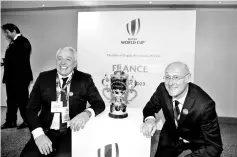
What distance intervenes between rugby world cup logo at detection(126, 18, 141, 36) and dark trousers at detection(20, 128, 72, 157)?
1.74m

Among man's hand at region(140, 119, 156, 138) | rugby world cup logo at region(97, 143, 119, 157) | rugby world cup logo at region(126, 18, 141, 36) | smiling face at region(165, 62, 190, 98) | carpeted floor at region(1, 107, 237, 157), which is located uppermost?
rugby world cup logo at region(126, 18, 141, 36)

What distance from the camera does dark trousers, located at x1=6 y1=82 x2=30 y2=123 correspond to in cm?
314

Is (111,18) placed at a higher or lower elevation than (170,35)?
higher

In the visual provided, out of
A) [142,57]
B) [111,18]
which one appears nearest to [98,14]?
[111,18]

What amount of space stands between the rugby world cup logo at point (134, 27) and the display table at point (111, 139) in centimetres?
167

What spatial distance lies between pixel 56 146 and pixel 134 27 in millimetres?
1935

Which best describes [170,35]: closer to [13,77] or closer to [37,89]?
[37,89]

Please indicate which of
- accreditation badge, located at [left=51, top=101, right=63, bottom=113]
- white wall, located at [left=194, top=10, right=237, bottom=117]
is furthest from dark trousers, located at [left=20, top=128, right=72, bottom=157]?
white wall, located at [left=194, top=10, right=237, bottom=117]

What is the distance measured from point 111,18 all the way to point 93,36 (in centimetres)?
37

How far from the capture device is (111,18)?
9.61 feet

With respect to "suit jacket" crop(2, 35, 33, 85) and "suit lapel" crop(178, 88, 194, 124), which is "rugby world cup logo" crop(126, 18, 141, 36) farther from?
"suit lapel" crop(178, 88, 194, 124)

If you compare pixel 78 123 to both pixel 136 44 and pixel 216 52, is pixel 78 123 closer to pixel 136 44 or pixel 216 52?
pixel 136 44

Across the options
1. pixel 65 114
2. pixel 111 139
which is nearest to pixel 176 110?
pixel 111 139

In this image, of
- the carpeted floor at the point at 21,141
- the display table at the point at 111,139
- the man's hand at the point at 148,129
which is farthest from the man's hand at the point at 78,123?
the carpeted floor at the point at 21,141
